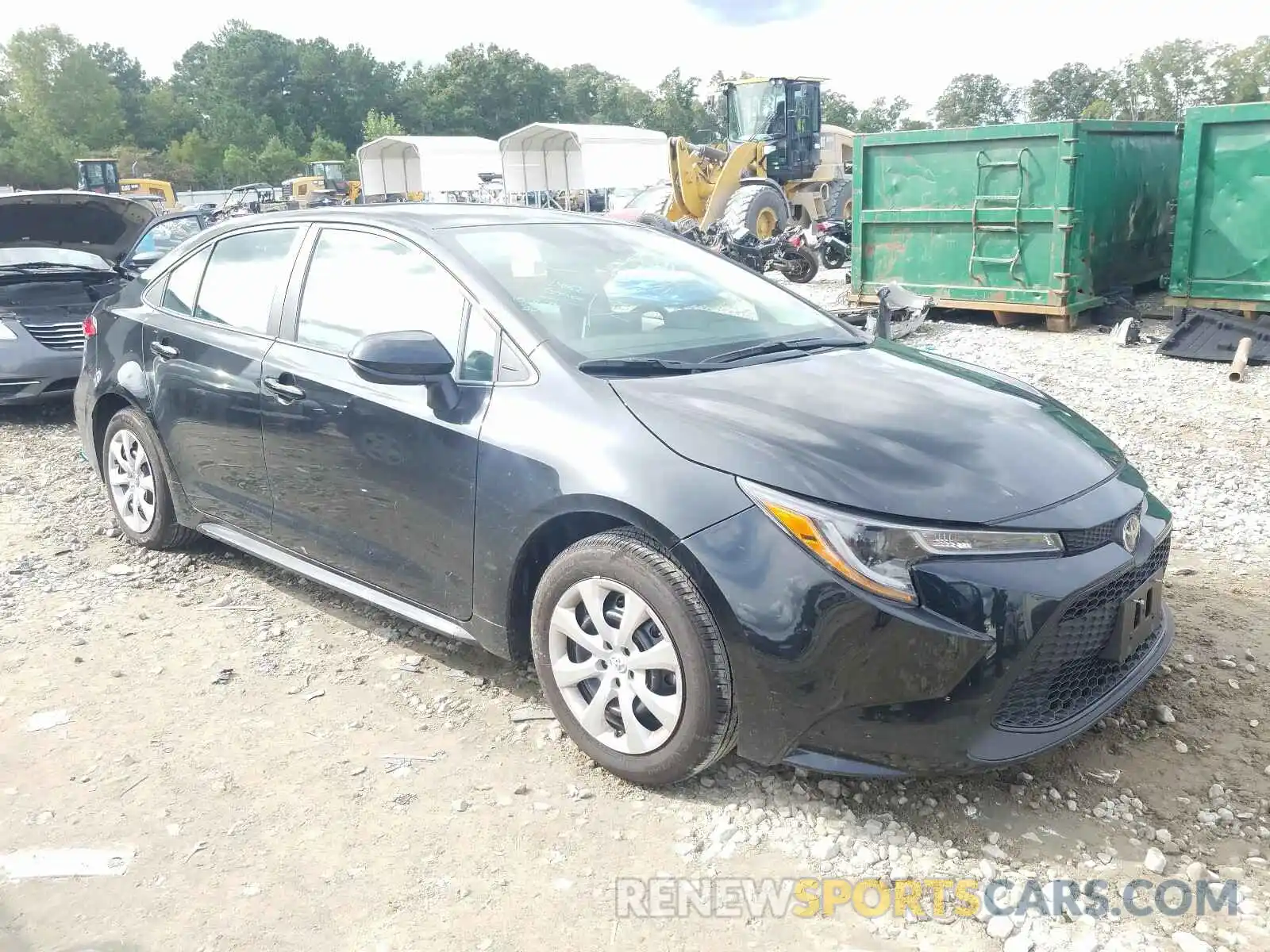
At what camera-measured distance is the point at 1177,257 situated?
909 centimetres

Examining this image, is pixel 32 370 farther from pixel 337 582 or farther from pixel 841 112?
pixel 841 112

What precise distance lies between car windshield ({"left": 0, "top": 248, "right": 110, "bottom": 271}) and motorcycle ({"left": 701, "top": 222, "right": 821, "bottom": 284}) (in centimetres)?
786

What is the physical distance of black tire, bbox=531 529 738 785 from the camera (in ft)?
8.56

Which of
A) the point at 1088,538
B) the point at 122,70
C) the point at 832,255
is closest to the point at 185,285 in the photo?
the point at 1088,538

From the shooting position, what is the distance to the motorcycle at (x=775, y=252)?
45.8ft

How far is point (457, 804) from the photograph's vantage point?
2896 mm

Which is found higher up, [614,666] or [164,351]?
[164,351]

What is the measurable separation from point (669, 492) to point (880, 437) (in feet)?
1.99

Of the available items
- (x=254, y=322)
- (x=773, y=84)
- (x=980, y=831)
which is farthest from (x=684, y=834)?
(x=773, y=84)

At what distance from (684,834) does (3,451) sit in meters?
6.12

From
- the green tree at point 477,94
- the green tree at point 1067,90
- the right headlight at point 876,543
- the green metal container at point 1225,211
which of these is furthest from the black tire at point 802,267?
the green tree at point 1067,90

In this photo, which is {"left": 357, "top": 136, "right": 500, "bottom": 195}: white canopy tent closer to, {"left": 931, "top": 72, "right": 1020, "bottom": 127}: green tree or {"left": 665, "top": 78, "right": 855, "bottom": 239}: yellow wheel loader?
{"left": 665, "top": 78, "right": 855, "bottom": 239}: yellow wheel loader

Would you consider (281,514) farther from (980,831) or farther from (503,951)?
(980,831)

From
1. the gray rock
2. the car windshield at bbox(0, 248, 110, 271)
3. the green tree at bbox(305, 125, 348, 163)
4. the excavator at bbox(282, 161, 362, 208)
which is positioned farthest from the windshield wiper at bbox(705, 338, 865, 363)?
the green tree at bbox(305, 125, 348, 163)
